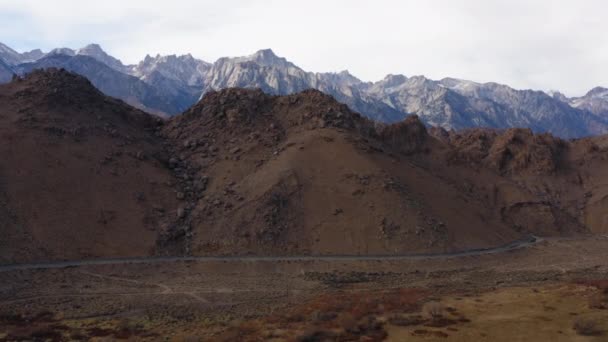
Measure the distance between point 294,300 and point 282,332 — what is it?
504 inches

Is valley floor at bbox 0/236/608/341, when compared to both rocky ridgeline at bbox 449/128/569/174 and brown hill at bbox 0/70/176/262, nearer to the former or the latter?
brown hill at bbox 0/70/176/262

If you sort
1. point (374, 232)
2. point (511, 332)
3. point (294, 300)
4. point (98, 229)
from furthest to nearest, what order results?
point (374, 232)
point (98, 229)
point (294, 300)
point (511, 332)

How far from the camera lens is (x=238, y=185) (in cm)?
7294

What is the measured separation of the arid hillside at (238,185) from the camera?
6356 centimetres

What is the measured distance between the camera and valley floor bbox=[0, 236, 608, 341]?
33250 mm

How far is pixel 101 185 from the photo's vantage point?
225ft

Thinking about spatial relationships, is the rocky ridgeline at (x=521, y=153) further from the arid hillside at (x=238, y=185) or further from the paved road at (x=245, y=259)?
the paved road at (x=245, y=259)

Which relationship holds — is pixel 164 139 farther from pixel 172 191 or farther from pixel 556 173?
pixel 556 173

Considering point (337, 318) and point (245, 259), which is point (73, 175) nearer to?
point (245, 259)

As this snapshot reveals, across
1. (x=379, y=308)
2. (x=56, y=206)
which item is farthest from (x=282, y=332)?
(x=56, y=206)

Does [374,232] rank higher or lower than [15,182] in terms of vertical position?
lower

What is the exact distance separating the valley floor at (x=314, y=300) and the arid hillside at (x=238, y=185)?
4.78 metres

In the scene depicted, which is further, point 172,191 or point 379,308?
point 172,191

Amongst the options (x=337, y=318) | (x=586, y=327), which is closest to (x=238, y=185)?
(x=337, y=318)
